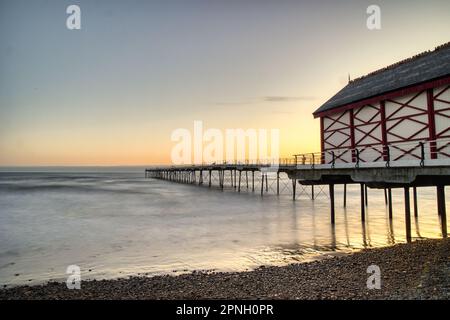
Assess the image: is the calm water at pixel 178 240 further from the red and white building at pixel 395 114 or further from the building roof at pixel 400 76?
the building roof at pixel 400 76

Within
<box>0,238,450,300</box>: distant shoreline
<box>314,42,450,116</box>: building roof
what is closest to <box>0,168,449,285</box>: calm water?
<box>0,238,450,300</box>: distant shoreline

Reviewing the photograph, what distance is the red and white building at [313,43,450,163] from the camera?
13.1 meters

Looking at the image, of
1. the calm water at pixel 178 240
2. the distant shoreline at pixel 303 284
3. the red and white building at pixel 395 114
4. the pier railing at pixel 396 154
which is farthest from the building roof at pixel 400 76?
the calm water at pixel 178 240

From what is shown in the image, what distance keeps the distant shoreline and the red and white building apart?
4.82 m

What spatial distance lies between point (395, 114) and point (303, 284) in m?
10.3

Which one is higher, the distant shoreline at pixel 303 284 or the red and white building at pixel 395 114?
the red and white building at pixel 395 114

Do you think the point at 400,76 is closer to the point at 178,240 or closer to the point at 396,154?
the point at 396,154

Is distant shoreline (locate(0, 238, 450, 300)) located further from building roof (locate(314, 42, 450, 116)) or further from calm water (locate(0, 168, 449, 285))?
building roof (locate(314, 42, 450, 116))

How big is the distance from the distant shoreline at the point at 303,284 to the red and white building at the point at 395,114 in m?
4.82

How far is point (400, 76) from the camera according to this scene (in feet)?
52.2

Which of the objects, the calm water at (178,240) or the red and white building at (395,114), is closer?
the calm water at (178,240)

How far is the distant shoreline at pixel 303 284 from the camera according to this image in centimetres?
735

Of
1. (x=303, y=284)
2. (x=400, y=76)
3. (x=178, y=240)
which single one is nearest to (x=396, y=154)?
(x=400, y=76)

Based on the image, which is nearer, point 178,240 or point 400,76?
point 400,76
